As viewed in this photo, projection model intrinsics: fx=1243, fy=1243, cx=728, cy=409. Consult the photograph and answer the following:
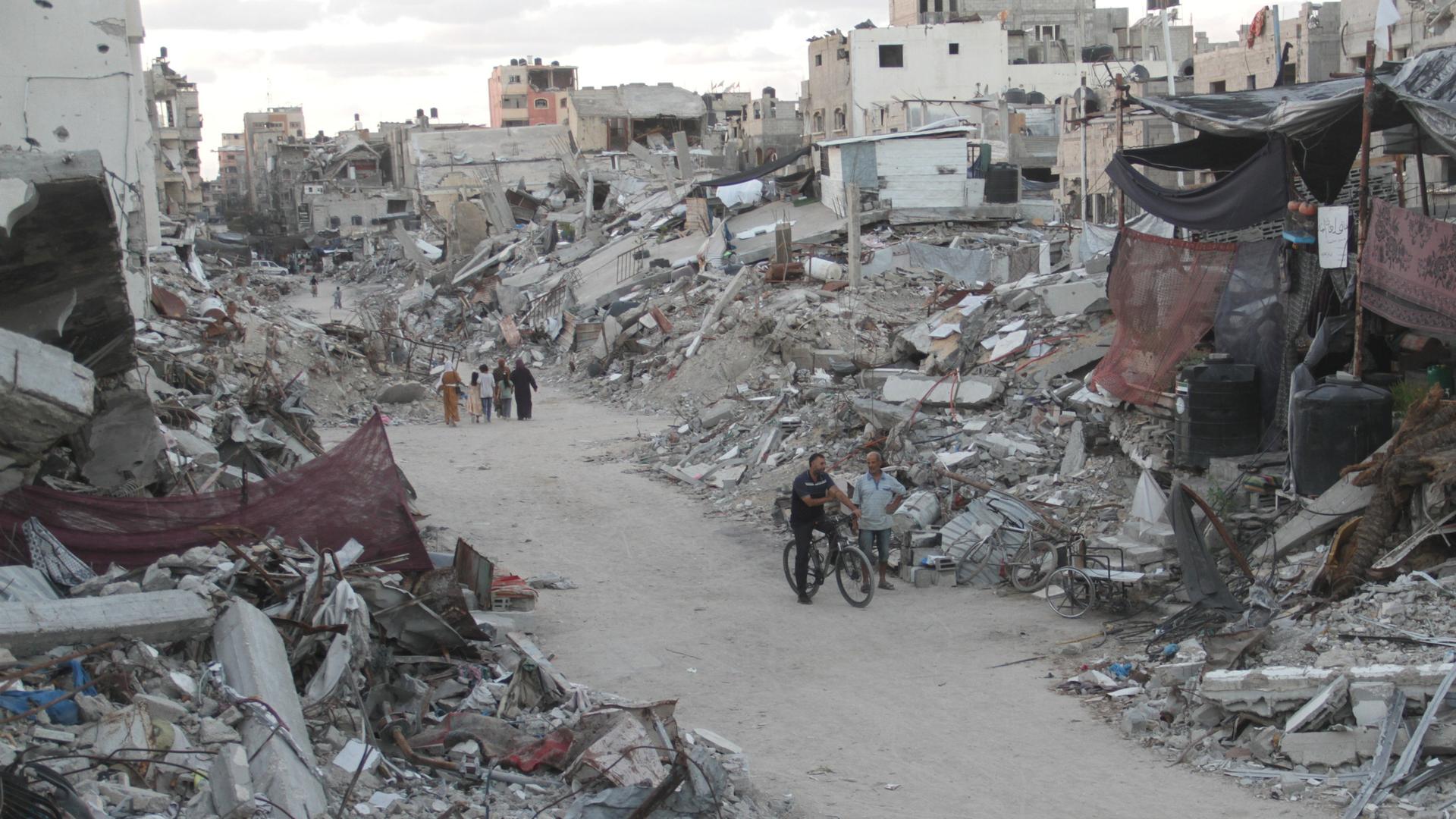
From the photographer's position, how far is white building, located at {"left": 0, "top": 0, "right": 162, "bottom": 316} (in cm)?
Result: 1881

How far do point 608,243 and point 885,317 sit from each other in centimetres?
1704

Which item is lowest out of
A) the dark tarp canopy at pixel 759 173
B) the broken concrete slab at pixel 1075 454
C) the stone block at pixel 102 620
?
the broken concrete slab at pixel 1075 454

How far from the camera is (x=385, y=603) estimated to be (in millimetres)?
7910

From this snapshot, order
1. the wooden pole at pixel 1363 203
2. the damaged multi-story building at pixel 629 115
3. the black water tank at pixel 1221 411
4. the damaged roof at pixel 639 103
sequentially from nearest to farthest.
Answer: the wooden pole at pixel 1363 203 → the black water tank at pixel 1221 411 → the damaged multi-story building at pixel 629 115 → the damaged roof at pixel 639 103

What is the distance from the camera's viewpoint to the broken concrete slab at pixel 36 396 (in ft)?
25.2

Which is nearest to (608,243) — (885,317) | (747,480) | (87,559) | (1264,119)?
(885,317)

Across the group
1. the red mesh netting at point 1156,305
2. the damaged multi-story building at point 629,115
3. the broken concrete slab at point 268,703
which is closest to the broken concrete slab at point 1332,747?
the broken concrete slab at point 268,703

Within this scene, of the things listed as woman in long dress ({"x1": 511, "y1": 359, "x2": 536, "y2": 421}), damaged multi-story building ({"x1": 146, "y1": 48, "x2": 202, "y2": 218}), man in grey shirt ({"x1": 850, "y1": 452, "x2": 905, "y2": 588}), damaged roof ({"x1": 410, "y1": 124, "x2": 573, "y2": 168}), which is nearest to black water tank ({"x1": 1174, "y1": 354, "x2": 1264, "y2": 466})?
man in grey shirt ({"x1": 850, "y1": 452, "x2": 905, "y2": 588})

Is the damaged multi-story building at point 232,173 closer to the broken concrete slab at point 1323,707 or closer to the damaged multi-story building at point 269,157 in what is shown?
the damaged multi-story building at point 269,157

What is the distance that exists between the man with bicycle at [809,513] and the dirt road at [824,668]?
38cm

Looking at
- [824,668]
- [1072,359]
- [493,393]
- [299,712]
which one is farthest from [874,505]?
[493,393]

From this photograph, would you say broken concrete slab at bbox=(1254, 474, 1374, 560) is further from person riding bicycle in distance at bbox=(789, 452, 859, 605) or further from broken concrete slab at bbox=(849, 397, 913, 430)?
broken concrete slab at bbox=(849, 397, 913, 430)

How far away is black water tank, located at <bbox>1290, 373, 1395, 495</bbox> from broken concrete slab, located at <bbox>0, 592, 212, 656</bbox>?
807cm

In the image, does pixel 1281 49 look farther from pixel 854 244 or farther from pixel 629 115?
pixel 629 115
